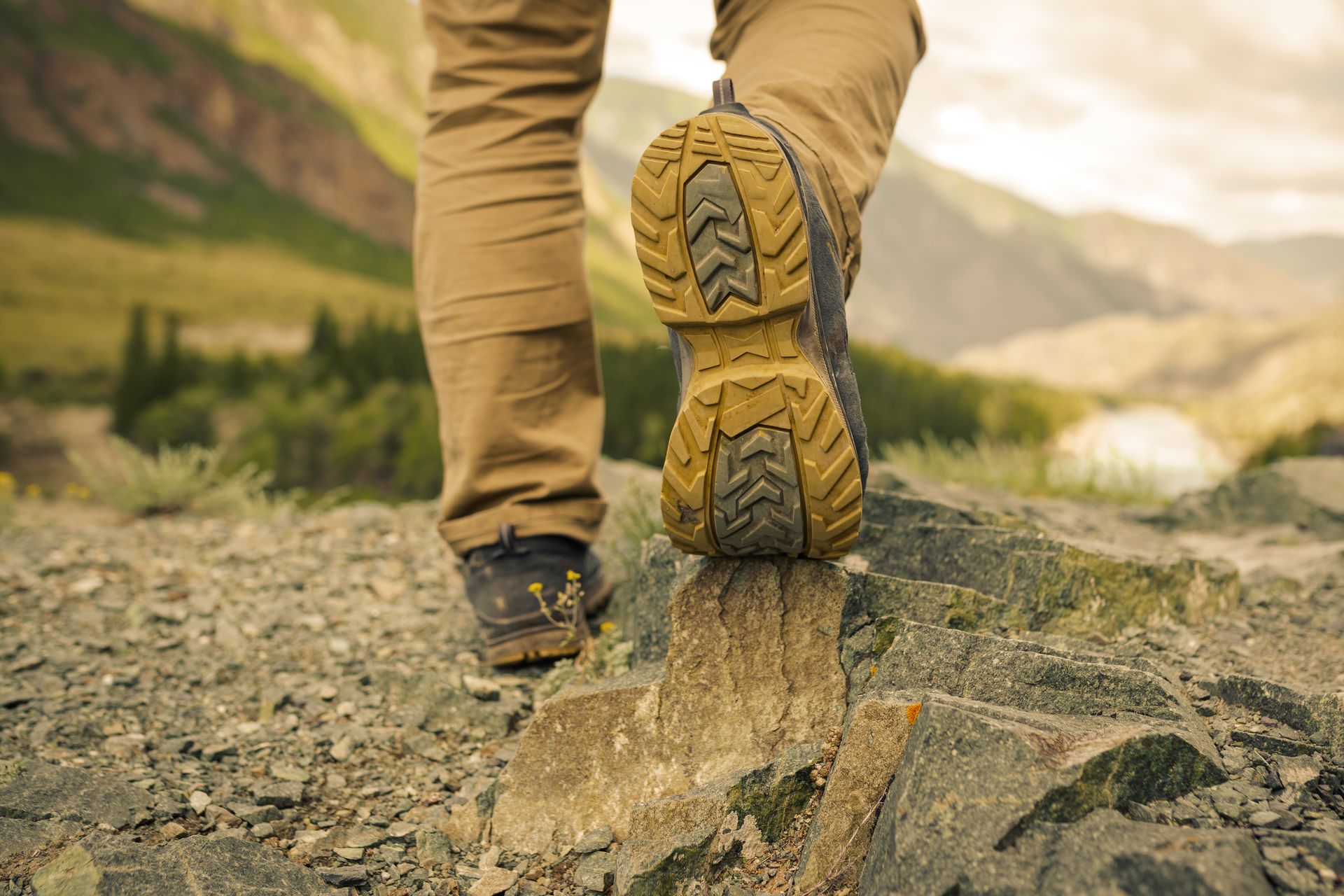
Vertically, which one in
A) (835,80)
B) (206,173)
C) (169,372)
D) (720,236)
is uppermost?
(206,173)

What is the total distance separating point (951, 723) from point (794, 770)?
0.27 meters

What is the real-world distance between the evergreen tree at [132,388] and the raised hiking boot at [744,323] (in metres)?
8.59

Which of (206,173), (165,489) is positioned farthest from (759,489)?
(206,173)

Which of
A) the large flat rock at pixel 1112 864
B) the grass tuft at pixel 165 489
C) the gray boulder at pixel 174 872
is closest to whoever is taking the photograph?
the large flat rock at pixel 1112 864

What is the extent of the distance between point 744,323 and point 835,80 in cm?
50

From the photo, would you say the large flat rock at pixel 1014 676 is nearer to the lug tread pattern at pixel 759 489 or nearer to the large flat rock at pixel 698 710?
the large flat rock at pixel 698 710

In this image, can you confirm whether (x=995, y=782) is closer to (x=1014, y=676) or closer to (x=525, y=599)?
(x=1014, y=676)

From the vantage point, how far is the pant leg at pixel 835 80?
127 cm

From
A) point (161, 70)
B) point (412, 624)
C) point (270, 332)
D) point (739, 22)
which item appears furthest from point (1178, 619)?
point (161, 70)

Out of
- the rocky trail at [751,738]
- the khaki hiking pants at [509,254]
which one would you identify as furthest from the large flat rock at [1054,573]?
the khaki hiking pants at [509,254]

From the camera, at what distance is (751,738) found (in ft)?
4.16

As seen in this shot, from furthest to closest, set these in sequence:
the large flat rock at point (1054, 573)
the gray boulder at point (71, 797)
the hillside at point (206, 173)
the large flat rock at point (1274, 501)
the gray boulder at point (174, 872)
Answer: the hillside at point (206, 173), the large flat rock at point (1274, 501), the large flat rock at point (1054, 573), the gray boulder at point (71, 797), the gray boulder at point (174, 872)

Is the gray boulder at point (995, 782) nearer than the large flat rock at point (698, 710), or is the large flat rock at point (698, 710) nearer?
the gray boulder at point (995, 782)

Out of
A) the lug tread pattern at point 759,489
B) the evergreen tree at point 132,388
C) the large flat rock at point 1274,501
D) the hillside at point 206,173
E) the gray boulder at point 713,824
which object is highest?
the hillside at point 206,173
